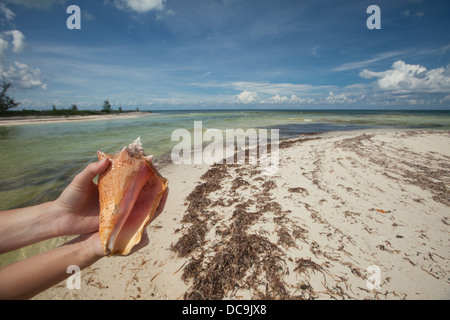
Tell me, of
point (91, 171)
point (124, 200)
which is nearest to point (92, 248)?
point (124, 200)

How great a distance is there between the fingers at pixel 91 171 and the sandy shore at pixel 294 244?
1518 millimetres

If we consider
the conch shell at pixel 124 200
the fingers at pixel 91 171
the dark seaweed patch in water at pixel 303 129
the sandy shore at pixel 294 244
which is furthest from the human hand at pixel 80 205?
the dark seaweed patch in water at pixel 303 129

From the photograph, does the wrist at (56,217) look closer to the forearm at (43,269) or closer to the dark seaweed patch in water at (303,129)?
the forearm at (43,269)

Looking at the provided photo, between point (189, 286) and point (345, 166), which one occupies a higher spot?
point (345, 166)

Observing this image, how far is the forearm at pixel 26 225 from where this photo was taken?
170cm

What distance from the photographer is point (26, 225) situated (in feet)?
5.80

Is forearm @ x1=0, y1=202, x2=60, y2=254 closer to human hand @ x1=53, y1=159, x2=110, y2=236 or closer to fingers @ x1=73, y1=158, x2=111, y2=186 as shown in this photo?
human hand @ x1=53, y1=159, x2=110, y2=236

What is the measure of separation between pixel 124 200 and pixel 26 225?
1.10 meters

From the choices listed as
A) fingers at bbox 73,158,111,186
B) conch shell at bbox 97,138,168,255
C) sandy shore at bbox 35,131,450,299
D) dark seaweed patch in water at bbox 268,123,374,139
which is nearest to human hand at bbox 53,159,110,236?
fingers at bbox 73,158,111,186

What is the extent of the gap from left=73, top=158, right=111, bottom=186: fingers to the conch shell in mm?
48

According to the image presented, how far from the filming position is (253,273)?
7.52 ft
